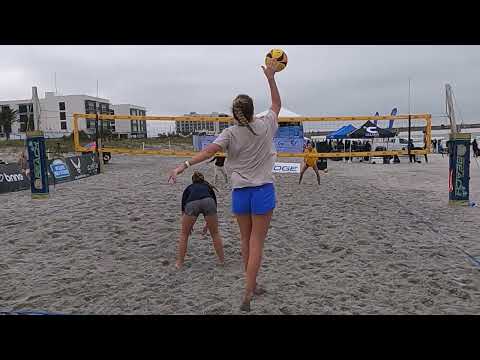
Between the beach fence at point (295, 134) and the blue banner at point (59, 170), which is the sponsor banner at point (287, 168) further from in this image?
the blue banner at point (59, 170)

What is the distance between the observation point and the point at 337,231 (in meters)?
5.16

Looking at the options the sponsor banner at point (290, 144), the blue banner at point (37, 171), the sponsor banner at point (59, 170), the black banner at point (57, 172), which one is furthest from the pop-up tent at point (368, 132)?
the blue banner at point (37, 171)

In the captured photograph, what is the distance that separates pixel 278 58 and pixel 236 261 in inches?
85.4

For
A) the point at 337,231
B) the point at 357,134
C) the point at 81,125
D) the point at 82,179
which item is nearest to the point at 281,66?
the point at 337,231

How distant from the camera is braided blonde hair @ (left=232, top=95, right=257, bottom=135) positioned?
2479 millimetres

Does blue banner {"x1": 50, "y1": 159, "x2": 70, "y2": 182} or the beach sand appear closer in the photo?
the beach sand

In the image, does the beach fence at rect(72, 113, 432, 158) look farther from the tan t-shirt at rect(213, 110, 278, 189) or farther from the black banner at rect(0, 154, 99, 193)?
the tan t-shirt at rect(213, 110, 278, 189)

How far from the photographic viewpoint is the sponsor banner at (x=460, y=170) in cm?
725

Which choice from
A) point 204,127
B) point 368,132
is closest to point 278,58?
point 368,132

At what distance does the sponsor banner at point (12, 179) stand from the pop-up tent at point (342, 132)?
1593 cm

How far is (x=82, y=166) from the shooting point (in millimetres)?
12719

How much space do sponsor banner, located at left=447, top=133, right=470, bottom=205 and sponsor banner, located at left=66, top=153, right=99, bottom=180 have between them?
10.5 meters

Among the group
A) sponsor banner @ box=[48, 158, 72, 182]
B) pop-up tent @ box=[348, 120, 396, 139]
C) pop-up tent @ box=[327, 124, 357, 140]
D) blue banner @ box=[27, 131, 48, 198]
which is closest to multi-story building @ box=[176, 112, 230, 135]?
pop-up tent @ box=[327, 124, 357, 140]

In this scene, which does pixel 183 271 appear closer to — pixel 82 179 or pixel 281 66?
pixel 281 66
